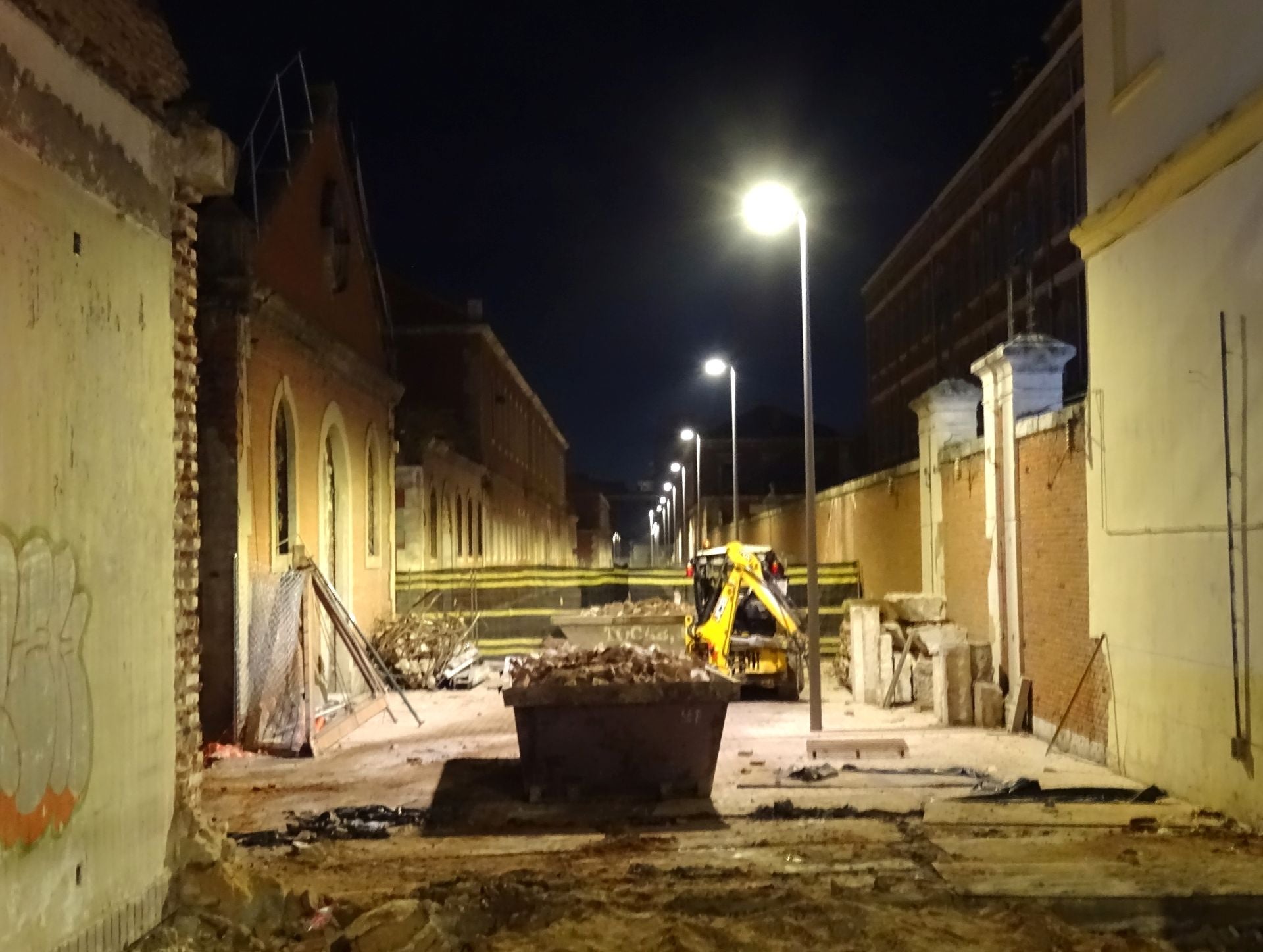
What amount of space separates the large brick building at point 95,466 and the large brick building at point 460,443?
729 inches

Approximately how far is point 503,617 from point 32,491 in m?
20.6

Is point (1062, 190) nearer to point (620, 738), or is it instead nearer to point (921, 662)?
point (921, 662)

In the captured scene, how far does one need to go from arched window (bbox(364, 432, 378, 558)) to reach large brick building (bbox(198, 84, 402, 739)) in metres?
0.04

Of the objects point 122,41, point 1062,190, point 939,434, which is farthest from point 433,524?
point 122,41

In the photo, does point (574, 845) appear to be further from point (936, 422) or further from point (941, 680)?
point (936, 422)

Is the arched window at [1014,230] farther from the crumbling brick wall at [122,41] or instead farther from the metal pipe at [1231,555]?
the crumbling brick wall at [122,41]

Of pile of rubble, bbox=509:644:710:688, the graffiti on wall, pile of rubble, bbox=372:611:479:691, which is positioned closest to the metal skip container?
pile of rubble, bbox=509:644:710:688

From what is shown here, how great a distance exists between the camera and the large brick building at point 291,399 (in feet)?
47.1

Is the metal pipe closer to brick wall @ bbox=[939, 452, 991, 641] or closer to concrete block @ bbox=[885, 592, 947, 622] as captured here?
brick wall @ bbox=[939, 452, 991, 641]

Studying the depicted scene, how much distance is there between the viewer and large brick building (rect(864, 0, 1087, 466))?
31625 mm

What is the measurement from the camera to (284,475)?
1695 centimetres

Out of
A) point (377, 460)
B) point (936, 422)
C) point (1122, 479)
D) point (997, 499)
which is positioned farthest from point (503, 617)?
point (1122, 479)

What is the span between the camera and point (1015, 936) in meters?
7.01

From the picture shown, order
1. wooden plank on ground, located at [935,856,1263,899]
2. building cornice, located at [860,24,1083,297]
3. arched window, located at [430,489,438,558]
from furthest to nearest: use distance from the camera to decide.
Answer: building cornice, located at [860,24,1083,297] → arched window, located at [430,489,438,558] → wooden plank on ground, located at [935,856,1263,899]
